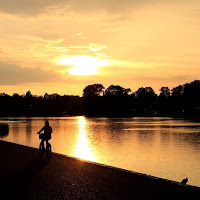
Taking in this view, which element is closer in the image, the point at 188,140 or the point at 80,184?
the point at 80,184

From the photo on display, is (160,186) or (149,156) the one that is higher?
(160,186)

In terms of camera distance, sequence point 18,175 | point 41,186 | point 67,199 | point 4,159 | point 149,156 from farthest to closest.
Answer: point 149,156
point 4,159
point 18,175
point 41,186
point 67,199

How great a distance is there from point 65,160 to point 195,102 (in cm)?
17815

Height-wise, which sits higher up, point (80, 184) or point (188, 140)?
point (80, 184)

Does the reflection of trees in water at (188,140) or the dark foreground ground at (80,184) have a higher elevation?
the dark foreground ground at (80,184)

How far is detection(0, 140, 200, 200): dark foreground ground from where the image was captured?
10.8 meters

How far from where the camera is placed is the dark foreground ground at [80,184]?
10820 mm

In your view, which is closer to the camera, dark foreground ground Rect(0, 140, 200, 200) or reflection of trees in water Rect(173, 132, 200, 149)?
dark foreground ground Rect(0, 140, 200, 200)

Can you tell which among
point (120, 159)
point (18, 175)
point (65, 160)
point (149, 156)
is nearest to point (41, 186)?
point (18, 175)

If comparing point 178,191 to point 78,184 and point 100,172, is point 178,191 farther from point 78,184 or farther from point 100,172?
point 100,172

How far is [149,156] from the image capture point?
3753 centimetres

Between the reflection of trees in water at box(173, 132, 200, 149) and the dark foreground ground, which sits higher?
the dark foreground ground

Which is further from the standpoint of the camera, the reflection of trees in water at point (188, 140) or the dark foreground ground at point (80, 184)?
the reflection of trees in water at point (188, 140)

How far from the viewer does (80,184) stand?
12.5 meters
